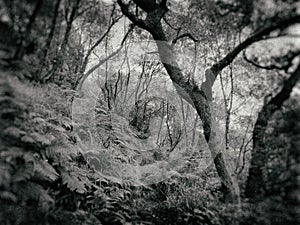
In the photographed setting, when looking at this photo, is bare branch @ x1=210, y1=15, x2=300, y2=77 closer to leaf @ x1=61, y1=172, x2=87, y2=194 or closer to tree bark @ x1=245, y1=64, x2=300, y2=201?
tree bark @ x1=245, y1=64, x2=300, y2=201

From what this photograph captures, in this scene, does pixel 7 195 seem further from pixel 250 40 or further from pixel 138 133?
pixel 138 133

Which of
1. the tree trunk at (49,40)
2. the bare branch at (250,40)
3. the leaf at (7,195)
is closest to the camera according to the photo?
the leaf at (7,195)

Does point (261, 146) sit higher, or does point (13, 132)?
point (261, 146)

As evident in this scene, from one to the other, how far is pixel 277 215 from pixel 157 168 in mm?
3142

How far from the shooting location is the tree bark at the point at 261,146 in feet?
14.3

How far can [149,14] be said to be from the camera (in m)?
6.32

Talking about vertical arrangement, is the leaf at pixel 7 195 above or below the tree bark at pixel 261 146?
below

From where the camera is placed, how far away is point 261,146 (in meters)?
4.51

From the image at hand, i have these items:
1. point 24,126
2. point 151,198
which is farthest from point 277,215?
point 24,126

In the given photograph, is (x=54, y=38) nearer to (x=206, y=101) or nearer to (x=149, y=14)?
(x=149, y=14)

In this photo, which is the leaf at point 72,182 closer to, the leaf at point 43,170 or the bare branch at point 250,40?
the leaf at point 43,170

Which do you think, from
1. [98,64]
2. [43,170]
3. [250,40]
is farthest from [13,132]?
[98,64]

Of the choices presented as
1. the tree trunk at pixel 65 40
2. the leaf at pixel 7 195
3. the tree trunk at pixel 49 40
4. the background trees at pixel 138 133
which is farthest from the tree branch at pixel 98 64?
the leaf at pixel 7 195

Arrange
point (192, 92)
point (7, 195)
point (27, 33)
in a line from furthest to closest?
point (192, 92)
point (27, 33)
point (7, 195)
